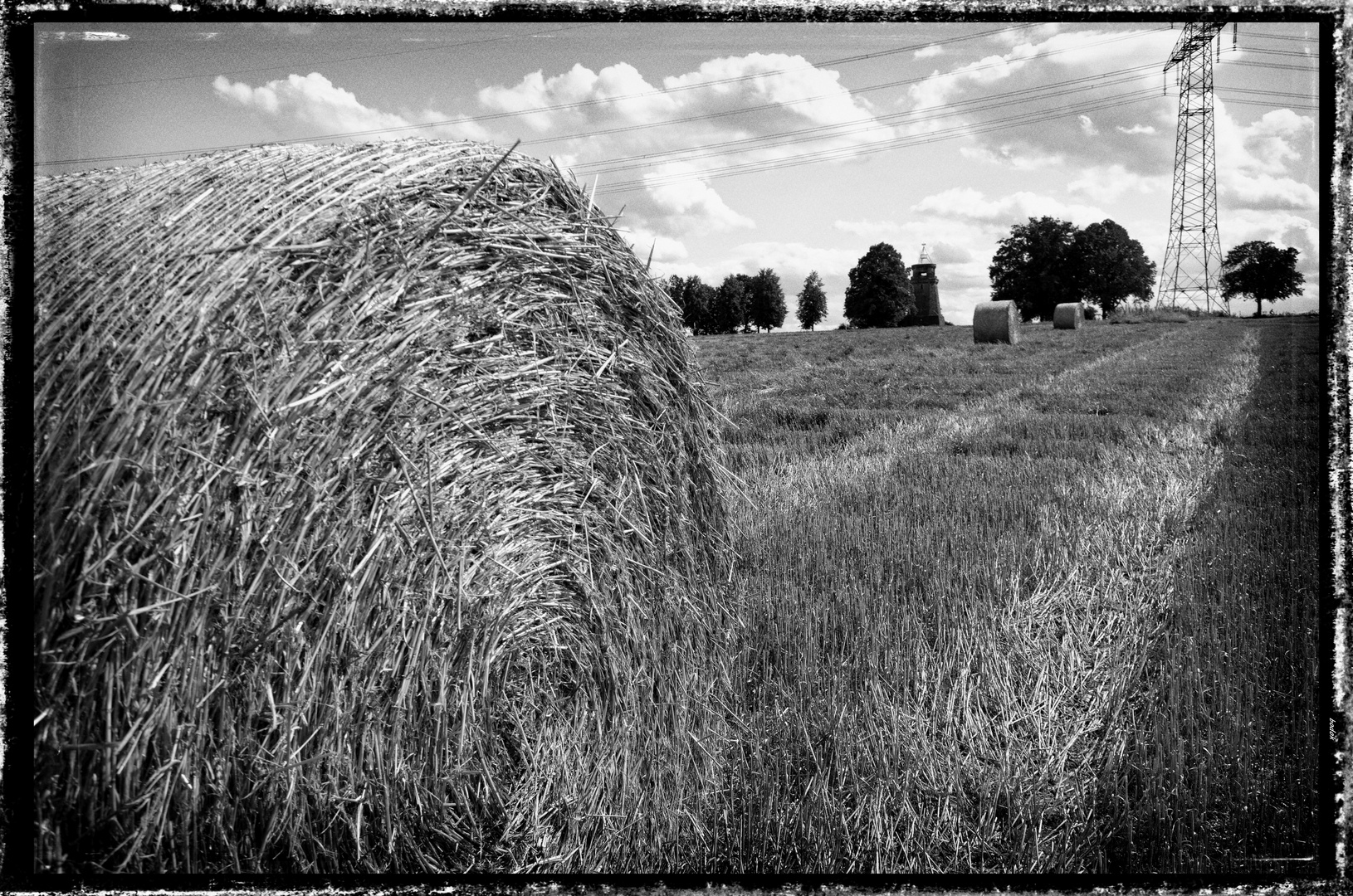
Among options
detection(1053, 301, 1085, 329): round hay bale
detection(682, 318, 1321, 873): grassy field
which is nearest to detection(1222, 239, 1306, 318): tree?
detection(682, 318, 1321, 873): grassy field

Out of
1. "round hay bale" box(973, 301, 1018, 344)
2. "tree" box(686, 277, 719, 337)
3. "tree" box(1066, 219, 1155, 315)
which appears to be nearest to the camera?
"tree" box(686, 277, 719, 337)

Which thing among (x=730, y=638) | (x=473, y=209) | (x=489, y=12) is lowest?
(x=730, y=638)

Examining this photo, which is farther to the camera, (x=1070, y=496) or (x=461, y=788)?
(x=1070, y=496)

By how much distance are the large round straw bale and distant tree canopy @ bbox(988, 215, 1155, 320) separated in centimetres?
2061

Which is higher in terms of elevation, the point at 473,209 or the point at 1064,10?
the point at 1064,10

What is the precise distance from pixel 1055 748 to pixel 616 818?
157 cm

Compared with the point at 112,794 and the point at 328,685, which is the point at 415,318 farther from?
the point at 112,794

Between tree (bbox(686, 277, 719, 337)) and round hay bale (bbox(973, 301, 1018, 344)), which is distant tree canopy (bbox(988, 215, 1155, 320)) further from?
tree (bbox(686, 277, 719, 337))

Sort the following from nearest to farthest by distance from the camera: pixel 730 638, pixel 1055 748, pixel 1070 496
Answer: pixel 1055 748 → pixel 730 638 → pixel 1070 496

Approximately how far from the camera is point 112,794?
6.35ft

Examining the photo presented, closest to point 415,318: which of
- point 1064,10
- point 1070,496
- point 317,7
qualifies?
point 317,7

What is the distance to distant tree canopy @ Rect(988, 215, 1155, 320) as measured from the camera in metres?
22.9

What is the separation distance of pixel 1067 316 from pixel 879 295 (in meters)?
7.32

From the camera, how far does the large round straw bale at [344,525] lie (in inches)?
76.0
